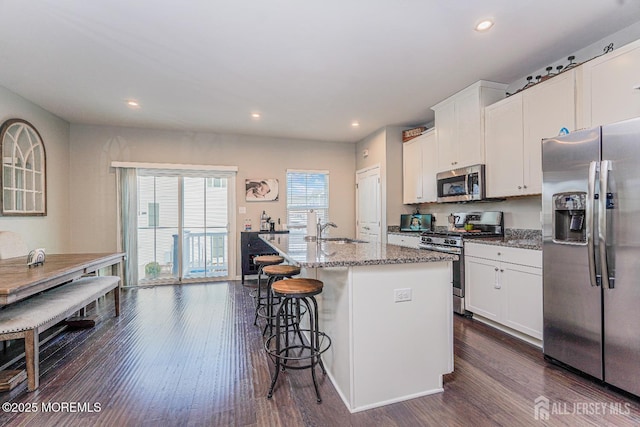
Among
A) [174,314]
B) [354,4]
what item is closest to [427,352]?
[354,4]

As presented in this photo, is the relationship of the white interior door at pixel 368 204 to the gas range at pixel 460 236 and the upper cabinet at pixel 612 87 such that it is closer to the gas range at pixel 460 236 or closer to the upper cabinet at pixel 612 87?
the gas range at pixel 460 236

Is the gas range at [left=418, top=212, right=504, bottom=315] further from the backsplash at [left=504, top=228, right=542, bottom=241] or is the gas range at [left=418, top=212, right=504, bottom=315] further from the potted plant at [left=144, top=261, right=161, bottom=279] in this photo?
the potted plant at [left=144, top=261, right=161, bottom=279]

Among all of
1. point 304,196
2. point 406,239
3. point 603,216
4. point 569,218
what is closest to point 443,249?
point 406,239

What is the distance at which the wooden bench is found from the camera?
2.01 metres

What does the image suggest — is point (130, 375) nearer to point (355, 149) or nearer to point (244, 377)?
point (244, 377)

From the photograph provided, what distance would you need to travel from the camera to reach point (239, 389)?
2.00 m

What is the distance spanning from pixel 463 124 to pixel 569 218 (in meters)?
1.86

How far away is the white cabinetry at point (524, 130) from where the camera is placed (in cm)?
262

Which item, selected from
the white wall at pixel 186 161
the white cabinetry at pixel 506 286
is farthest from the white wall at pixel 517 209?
the white wall at pixel 186 161

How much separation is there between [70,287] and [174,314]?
3.45 ft

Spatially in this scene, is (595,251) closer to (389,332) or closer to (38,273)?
(389,332)

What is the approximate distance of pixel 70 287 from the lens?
2.92 m

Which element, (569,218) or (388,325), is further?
(569,218)

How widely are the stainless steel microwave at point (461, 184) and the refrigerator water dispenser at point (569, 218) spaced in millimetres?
1250
